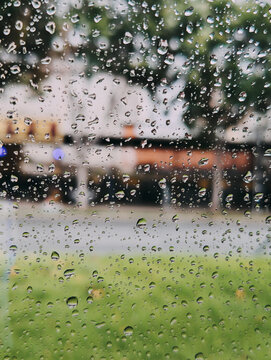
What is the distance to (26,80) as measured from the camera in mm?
1187

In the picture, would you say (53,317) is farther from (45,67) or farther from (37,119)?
(45,67)

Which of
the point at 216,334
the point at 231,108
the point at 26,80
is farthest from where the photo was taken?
the point at 216,334

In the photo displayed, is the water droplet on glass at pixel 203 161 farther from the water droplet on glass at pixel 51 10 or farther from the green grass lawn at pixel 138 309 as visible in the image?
the water droplet on glass at pixel 51 10

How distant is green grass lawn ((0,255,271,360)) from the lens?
4.35ft

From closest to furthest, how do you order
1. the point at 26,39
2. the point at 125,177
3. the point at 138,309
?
1. the point at 26,39
2. the point at 125,177
3. the point at 138,309

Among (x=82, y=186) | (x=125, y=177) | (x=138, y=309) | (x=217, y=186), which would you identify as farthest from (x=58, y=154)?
(x=138, y=309)

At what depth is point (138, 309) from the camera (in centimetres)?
144

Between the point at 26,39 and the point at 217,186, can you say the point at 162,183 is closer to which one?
the point at 217,186

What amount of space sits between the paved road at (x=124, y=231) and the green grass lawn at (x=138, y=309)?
0.05m

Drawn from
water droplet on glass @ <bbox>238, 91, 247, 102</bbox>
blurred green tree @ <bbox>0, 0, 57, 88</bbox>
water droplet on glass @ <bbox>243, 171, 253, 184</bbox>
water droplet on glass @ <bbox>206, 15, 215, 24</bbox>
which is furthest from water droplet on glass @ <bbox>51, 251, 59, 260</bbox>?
water droplet on glass @ <bbox>206, 15, 215, 24</bbox>

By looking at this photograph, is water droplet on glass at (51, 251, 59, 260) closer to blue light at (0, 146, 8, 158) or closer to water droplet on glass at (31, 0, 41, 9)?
blue light at (0, 146, 8, 158)

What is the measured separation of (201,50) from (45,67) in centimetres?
51

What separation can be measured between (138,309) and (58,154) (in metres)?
0.66

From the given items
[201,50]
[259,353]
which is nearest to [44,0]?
[201,50]
